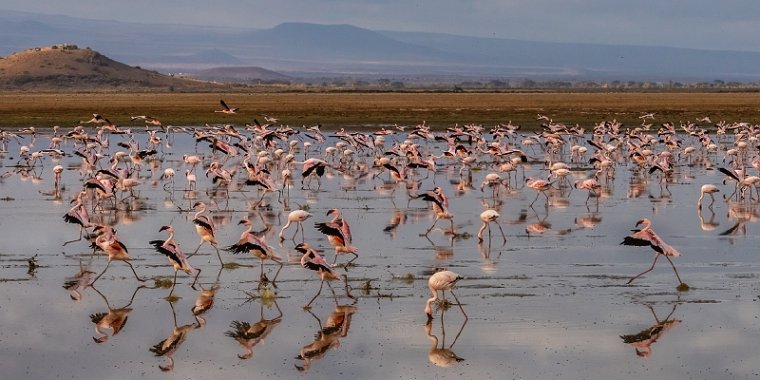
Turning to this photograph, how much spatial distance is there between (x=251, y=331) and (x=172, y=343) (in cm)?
74

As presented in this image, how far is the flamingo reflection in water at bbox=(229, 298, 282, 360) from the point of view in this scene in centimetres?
975

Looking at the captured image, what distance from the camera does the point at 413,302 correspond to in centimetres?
1119

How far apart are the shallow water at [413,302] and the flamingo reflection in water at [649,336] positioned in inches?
1.2

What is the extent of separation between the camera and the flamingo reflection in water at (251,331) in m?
9.75

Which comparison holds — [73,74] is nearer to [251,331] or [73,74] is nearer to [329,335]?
[251,331]

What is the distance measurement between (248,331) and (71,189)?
12016 mm

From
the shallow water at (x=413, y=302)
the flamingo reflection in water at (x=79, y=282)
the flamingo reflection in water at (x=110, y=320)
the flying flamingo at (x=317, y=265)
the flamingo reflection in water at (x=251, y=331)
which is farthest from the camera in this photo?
the flamingo reflection in water at (x=79, y=282)

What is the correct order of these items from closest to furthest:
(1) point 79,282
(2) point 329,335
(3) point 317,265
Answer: (2) point 329,335, (3) point 317,265, (1) point 79,282

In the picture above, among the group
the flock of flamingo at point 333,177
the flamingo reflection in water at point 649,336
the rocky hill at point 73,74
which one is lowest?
the rocky hill at point 73,74

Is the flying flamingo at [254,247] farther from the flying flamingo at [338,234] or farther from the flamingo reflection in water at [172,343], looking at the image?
the flamingo reflection in water at [172,343]

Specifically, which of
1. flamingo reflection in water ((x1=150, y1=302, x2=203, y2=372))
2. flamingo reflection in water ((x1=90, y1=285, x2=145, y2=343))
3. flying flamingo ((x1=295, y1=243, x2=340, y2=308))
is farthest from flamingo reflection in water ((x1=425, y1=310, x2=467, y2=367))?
flamingo reflection in water ((x1=90, y1=285, x2=145, y2=343))

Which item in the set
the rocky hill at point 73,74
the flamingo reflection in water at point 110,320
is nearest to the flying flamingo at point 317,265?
the flamingo reflection in water at point 110,320

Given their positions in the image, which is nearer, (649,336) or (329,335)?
(649,336)

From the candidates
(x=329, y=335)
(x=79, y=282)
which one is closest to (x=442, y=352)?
(x=329, y=335)
